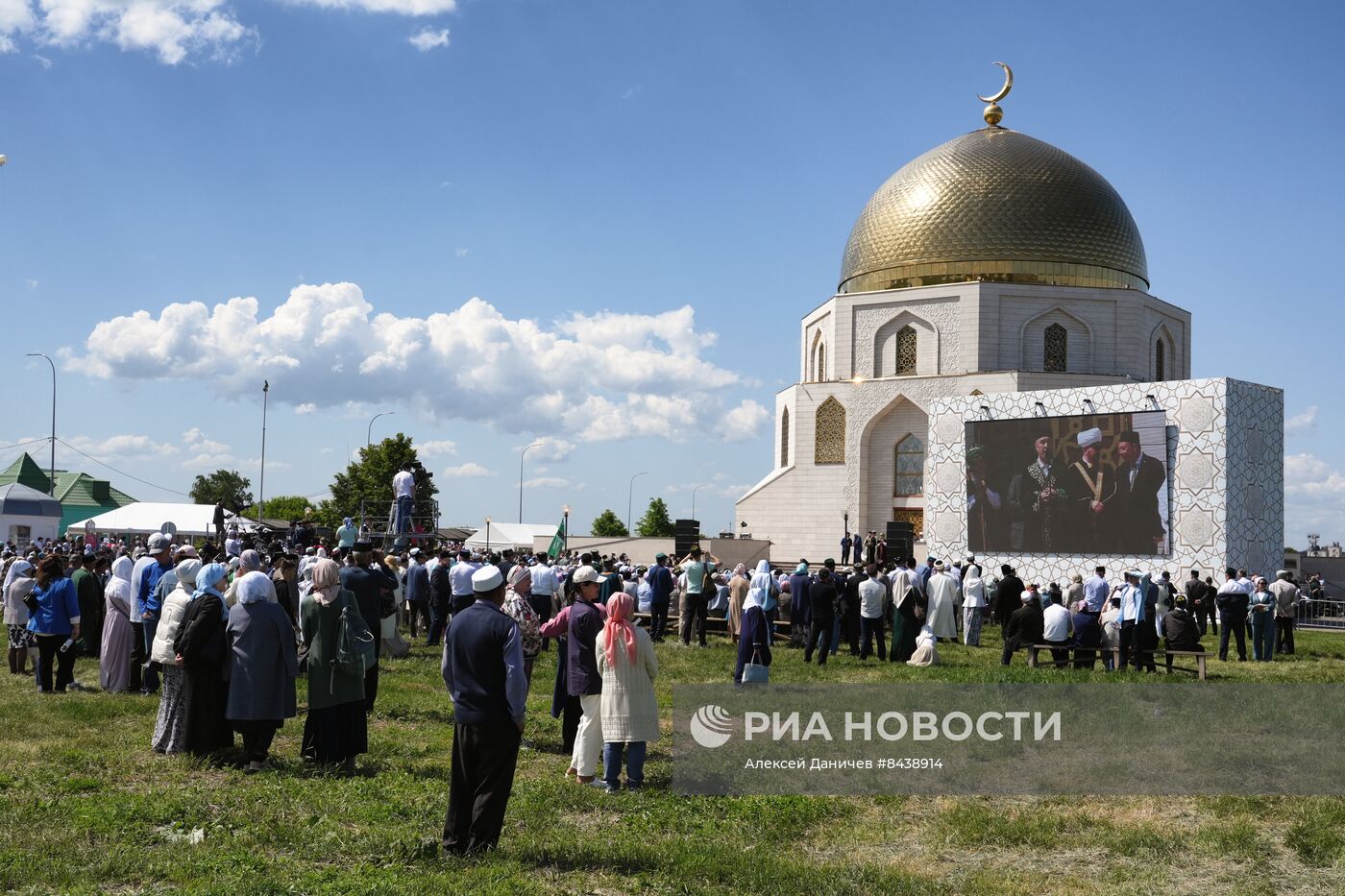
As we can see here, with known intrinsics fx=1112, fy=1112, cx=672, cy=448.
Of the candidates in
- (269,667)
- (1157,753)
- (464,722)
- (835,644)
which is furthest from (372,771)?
(835,644)

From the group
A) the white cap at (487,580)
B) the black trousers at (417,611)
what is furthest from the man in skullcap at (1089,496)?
the white cap at (487,580)

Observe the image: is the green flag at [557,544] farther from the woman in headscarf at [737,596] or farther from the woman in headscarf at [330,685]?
the woman in headscarf at [330,685]

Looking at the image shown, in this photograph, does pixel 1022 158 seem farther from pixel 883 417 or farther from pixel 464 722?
pixel 464 722

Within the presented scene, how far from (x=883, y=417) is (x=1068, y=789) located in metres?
36.8

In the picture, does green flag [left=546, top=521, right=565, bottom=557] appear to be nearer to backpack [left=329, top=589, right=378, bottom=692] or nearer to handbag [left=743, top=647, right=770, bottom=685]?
handbag [left=743, top=647, right=770, bottom=685]

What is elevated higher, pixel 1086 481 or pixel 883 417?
pixel 883 417

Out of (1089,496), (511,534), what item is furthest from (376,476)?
(1089,496)

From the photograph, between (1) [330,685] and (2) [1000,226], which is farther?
(2) [1000,226]

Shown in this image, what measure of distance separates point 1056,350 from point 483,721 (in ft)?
136

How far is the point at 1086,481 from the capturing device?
3055 cm

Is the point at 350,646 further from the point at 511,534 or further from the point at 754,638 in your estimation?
the point at 511,534

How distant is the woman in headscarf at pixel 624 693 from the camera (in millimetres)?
7887

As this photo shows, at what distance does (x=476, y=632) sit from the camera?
638 centimetres

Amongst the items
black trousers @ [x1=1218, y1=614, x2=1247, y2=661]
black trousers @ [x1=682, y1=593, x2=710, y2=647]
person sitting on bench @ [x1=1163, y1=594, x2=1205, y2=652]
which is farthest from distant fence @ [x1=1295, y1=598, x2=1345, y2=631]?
black trousers @ [x1=682, y1=593, x2=710, y2=647]
